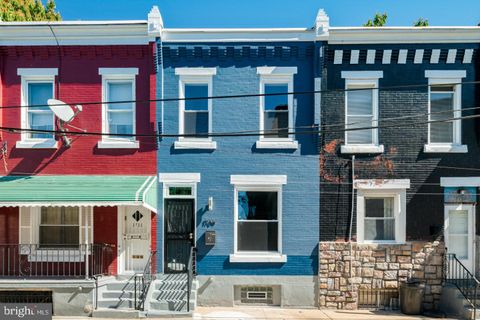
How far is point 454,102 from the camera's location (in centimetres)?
1056

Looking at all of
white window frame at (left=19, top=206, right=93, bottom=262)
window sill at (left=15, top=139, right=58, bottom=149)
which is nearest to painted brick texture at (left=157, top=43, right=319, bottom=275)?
white window frame at (left=19, top=206, right=93, bottom=262)

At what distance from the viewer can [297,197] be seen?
34.0ft

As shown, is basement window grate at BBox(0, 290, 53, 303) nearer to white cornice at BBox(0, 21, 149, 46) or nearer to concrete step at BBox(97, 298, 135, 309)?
concrete step at BBox(97, 298, 135, 309)

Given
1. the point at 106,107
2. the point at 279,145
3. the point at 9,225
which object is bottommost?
the point at 9,225

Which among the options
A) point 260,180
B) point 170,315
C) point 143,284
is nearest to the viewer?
point 170,315

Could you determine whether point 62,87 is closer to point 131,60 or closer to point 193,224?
point 131,60

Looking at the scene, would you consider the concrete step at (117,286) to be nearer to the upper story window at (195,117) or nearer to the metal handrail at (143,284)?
the metal handrail at (143,284)

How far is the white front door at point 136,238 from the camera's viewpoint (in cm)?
1041

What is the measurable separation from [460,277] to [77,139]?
11.2 m

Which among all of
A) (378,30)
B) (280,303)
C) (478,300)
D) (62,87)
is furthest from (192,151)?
(478,300)

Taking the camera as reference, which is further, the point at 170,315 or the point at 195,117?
the point at 195,117

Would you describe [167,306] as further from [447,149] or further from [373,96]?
[447,149]

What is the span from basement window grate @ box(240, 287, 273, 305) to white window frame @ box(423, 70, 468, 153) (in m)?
5.89

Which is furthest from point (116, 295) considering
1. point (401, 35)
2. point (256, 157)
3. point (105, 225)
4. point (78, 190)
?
point (401, 35)
